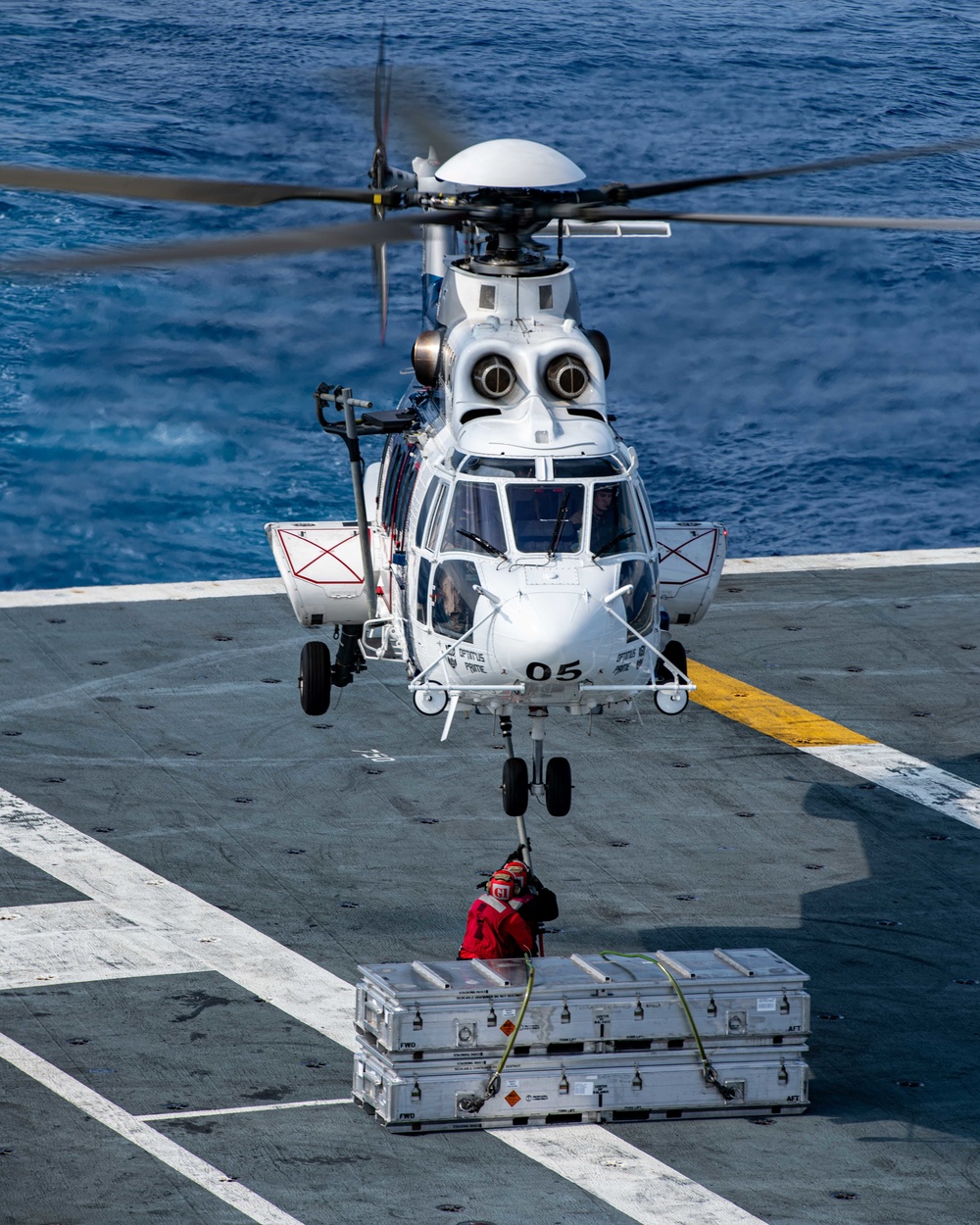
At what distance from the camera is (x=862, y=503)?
65.5 m

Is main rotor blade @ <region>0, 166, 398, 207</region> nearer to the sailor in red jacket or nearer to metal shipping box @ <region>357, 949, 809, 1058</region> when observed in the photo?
the sailor in red jacket

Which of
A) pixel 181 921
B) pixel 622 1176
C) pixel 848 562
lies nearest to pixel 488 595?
pixel 622 1176

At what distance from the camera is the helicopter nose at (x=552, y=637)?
50.0 feet

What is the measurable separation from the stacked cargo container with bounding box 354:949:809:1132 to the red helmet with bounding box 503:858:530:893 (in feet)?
2.88

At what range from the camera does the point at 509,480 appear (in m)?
16.3

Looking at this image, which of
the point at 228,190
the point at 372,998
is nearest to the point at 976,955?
the point at 372,998

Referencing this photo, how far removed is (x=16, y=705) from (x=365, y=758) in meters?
A: 5.34

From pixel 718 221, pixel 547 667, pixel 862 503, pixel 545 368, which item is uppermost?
pixel 718 221

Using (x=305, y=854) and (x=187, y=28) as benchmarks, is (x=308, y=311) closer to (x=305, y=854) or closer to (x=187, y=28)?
(x=187, y=28)

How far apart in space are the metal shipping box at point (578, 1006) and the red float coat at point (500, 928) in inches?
24.1

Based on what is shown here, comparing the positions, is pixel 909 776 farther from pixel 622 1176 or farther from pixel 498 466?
pixel 622 1176

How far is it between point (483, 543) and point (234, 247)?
3.47 metres

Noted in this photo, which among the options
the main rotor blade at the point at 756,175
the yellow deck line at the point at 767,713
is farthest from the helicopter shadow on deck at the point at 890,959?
the main rotor blade at the point at 756,175

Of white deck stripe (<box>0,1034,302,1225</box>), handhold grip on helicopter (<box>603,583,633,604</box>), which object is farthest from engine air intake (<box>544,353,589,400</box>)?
white deck stripe (<box>0,1034,302,1225</box>)
